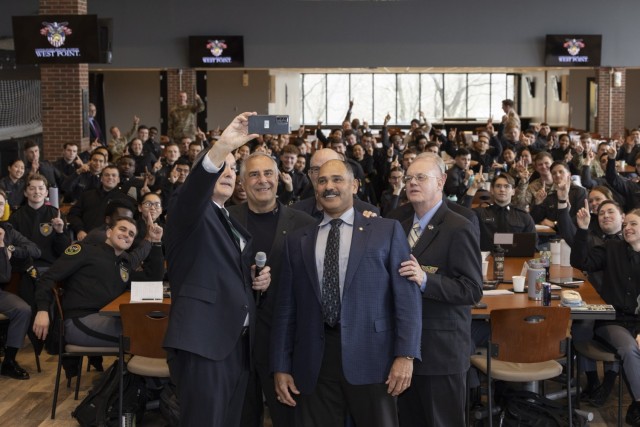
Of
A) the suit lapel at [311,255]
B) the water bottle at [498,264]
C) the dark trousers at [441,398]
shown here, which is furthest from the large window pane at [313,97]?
the suit lapel at [311,255]

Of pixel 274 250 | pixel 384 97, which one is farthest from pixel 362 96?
pixel 274 250

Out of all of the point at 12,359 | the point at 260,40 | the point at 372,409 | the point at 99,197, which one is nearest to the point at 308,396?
A: the point at 372,409

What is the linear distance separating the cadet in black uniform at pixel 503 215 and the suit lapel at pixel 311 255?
14.6ft

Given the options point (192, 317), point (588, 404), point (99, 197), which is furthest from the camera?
point (99, 197)

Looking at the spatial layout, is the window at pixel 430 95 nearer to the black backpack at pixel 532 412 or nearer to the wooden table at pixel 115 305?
the wooden table at pixel 115 305

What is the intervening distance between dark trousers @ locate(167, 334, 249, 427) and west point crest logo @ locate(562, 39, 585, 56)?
17414mm

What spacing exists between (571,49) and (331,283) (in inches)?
680

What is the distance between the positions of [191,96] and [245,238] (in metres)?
16.8

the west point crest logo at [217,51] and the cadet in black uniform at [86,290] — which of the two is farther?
the west point crest logo at [217,51]

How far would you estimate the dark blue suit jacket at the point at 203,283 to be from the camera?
4043mm

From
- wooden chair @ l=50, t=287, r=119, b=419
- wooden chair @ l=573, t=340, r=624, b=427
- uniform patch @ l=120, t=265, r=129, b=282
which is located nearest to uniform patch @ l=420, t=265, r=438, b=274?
wooden chair @ l=573, t=340, r=624, b=427

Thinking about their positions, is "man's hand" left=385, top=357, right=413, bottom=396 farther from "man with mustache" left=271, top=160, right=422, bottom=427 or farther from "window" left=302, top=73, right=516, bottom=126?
"window" left=302, top=73, right=516, bottom=126

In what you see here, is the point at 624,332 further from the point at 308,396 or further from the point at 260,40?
the point at 260,40

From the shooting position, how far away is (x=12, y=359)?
765 cm
